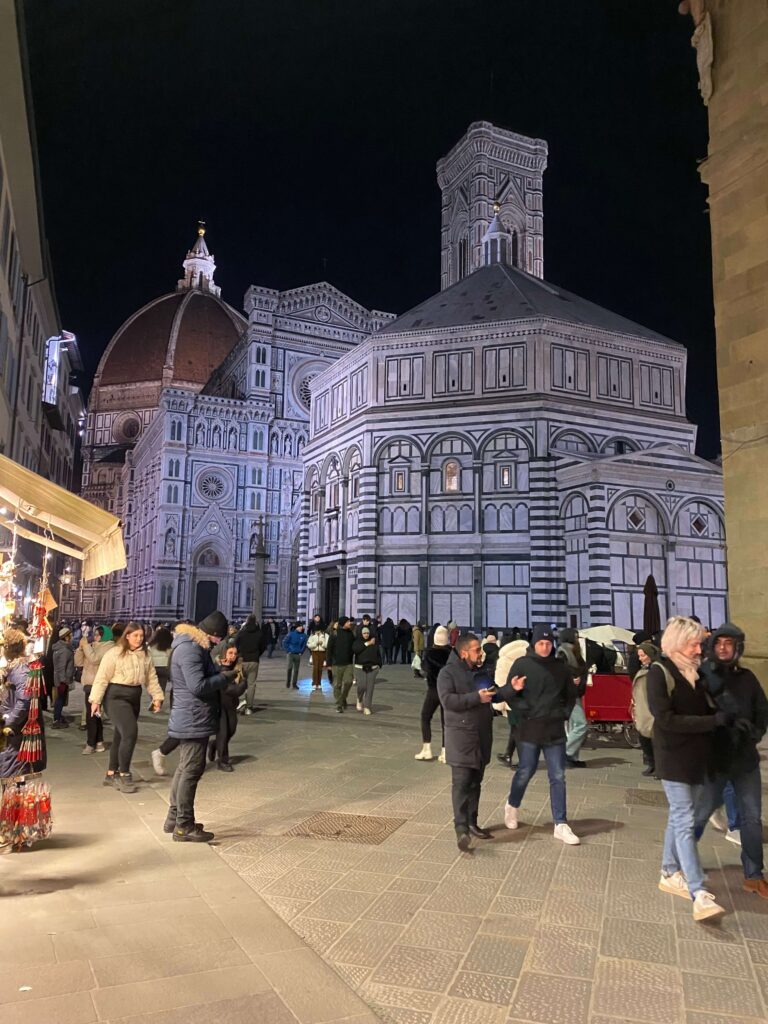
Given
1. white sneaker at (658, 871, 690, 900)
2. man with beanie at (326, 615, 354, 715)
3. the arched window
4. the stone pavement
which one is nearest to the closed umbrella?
man with beanie at (326, 615, 354, 715)

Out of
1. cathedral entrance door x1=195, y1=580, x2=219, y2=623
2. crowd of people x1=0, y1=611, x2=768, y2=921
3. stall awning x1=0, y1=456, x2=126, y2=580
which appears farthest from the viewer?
cathedral entrance door x1=195, y1=580, x2=219, y2=623

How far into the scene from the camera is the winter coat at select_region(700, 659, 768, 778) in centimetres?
499

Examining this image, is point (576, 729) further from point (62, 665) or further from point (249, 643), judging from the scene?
point (62, 665)

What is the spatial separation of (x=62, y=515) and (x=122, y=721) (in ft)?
8.17

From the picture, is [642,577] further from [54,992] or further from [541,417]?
[54,992]

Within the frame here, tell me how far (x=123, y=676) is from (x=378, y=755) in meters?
3.69

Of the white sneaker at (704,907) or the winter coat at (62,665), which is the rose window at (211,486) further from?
the white sneaker at (704,907)

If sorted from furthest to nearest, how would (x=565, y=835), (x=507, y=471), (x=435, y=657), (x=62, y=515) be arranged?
(x=507, y=471), (x=435, y=657), (x=62, y=515), (x=565, y=835)

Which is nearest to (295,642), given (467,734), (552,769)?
(552,769)

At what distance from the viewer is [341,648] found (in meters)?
13.8

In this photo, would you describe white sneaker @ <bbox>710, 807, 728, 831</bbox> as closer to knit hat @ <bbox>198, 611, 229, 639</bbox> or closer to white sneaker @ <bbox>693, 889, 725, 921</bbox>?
white sneaker @ <bbox>693, 889, 725, 921</bbox>

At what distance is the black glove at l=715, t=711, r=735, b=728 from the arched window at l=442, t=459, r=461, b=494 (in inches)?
1139

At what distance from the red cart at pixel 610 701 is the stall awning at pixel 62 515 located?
747 cm

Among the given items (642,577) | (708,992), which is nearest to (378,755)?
(708,992)
